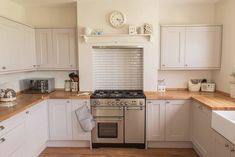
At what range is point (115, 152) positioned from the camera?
305cm

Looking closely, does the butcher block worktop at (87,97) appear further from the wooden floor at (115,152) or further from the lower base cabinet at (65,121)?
the wooden floor at (115,152)

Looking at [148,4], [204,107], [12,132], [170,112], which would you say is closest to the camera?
[12,132]

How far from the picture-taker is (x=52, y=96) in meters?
3.15

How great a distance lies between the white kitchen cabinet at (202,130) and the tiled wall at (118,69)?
1148 mm

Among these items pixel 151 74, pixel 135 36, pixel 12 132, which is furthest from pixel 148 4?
pixel 12 132

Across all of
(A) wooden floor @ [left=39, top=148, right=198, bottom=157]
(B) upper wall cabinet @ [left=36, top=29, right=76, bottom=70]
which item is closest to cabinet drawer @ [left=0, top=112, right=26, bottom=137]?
(A) wooden floor @ [left=39, top=148, right=198, bottom=157]

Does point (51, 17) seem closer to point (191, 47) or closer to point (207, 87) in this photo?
point (191, 47)

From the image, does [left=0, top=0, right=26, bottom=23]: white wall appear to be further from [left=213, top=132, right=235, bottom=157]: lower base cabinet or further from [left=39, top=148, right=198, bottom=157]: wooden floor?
[left=213, top=132, right=235, bottom=157]: lower base cabinet

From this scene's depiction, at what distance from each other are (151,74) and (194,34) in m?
1.08

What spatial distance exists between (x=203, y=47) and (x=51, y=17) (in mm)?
3042

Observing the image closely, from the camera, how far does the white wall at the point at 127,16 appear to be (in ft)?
10.8

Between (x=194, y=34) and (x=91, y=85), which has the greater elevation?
(x=194, y=34)

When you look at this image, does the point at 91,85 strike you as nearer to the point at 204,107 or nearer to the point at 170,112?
the point at 170,112

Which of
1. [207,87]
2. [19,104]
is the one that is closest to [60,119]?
[19,104]
